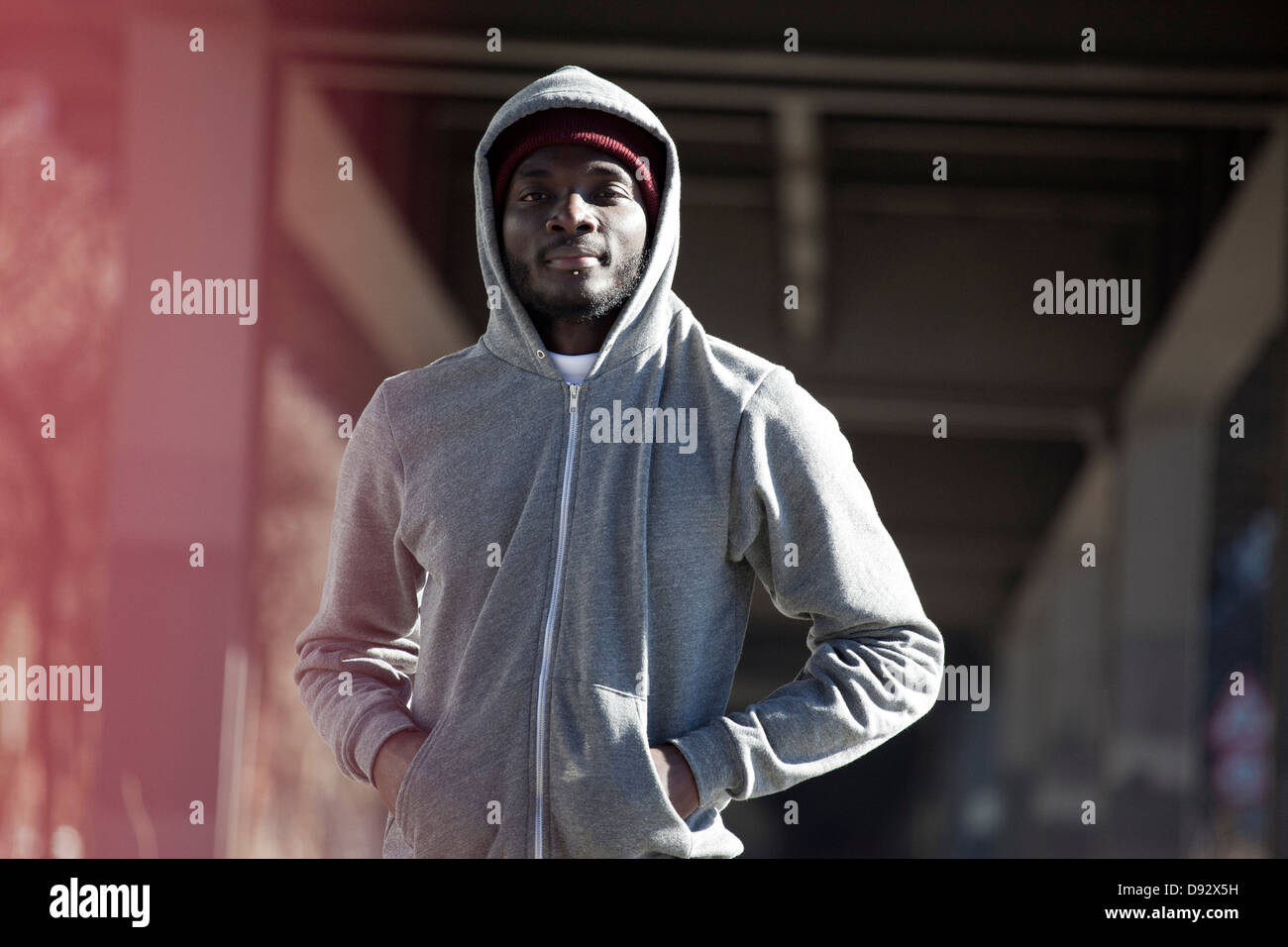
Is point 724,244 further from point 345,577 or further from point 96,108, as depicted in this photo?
point 345,577

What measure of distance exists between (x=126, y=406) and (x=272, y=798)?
1.28 meters

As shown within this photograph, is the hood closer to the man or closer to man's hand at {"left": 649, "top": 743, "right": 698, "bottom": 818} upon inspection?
the man

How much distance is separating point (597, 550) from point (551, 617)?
0.10 metres

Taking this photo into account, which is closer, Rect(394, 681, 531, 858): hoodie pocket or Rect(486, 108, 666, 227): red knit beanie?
Rect(394, 681, 531, 858): hoodie pocket

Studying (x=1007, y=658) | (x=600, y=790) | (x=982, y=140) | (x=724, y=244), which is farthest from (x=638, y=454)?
(x=1007, y=658)

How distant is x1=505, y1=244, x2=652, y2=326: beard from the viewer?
6.27ft

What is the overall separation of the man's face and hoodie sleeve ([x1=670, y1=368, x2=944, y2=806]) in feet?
0.76

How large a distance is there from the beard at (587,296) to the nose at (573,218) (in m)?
0.05

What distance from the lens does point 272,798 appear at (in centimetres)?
481
